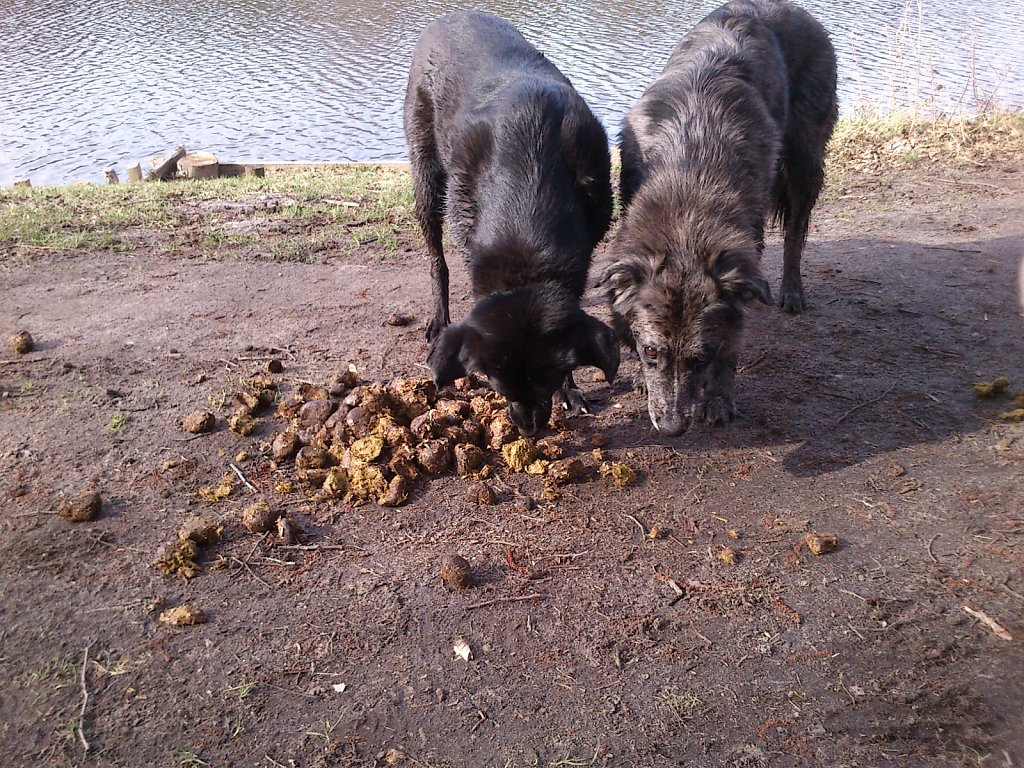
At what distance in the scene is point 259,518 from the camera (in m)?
3.69

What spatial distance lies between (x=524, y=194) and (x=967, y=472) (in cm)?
264

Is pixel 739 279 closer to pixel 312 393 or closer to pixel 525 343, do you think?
pixel 525 343

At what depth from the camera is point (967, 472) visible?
13.3 ft

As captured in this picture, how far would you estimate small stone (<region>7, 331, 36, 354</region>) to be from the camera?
5227mm

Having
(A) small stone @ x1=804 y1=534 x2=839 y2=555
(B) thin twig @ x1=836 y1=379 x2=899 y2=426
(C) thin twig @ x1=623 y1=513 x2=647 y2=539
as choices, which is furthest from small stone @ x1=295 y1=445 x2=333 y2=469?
(B) thin twig @ x1=836 y1=379 x2=899 y2=426

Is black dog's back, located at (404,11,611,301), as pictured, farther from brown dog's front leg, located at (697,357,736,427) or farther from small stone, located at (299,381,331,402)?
small stone, located at (299,381,331,402)

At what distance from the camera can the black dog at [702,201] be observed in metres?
4.04

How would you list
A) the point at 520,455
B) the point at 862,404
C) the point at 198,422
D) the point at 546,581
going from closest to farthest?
the point at 546,581, the point at 520,455, the point at 198,422, the point at 862,404

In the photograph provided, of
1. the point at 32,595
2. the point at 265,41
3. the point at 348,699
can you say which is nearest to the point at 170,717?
the point at 348,699

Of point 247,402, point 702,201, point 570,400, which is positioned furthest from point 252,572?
point 702,201

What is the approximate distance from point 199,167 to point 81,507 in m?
8.02

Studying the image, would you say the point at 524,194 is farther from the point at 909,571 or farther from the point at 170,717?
the point at 170,717

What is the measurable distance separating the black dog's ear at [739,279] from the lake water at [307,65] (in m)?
8.54

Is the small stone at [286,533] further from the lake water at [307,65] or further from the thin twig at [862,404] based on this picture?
the lake water at [307,65]
